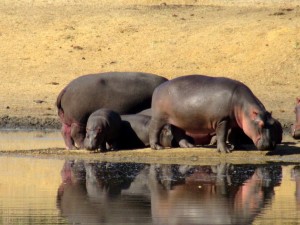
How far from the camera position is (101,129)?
17.2 meters

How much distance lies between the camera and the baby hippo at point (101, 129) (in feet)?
56.6

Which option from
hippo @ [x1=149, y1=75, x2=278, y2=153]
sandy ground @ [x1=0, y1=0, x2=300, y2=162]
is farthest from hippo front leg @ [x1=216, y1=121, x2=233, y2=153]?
sandy ground @ [x1=0, y1=0, x2=300, y2=162]

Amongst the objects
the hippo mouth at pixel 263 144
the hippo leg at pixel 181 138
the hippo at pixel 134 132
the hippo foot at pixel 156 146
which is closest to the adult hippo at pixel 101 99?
the hippo at pixel 134 132

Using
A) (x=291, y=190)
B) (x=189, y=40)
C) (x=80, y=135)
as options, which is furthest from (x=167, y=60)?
(x=291, y=190)

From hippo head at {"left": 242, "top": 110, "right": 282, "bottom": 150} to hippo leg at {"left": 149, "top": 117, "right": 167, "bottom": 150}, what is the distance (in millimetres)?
1328

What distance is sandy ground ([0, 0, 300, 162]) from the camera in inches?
977

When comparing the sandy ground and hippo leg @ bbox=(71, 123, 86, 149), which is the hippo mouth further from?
the sandy ground

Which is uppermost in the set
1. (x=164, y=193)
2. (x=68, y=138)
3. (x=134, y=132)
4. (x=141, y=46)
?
(x=164, y=193)

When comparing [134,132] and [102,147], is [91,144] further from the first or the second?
[134,132]

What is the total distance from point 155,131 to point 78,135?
151cm

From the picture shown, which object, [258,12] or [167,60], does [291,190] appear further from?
[258,12]

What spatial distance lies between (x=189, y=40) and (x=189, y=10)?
361 centimetres

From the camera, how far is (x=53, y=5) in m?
33.3

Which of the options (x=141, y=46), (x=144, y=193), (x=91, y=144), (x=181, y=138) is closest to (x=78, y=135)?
(x=91, y=144)
